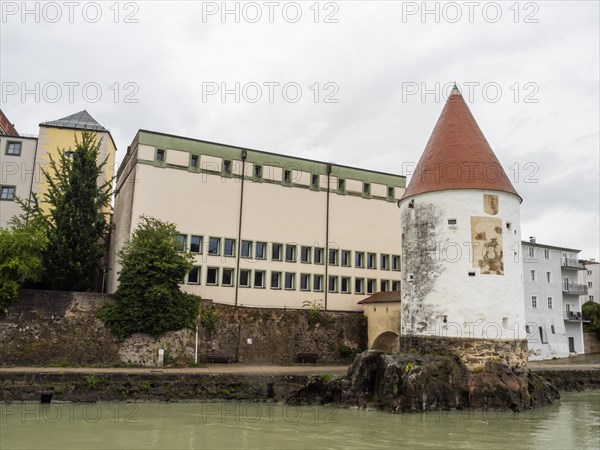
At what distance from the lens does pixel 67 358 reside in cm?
2802

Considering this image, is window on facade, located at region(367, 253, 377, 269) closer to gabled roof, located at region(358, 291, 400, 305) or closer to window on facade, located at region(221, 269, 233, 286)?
gabled roof, located at region(358, 291, 400, 305)

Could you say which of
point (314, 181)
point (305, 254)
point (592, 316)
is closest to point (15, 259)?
point (305, 254)

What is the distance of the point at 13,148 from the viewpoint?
136 feet

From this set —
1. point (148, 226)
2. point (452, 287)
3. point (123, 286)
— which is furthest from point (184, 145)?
point (452, 287)

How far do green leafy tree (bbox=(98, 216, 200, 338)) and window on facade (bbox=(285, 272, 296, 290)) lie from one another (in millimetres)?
9480

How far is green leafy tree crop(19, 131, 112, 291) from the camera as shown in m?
30.5

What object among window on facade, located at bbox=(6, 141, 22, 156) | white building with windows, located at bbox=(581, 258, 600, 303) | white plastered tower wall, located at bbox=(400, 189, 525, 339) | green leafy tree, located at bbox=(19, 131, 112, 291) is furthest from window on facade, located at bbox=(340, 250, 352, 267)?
white building with windows, located at bbox=(581, 258, 600, 303)

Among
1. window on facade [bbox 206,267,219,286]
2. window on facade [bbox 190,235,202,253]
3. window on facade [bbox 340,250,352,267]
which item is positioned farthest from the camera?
window on facade [bbox 340,250,352,267]

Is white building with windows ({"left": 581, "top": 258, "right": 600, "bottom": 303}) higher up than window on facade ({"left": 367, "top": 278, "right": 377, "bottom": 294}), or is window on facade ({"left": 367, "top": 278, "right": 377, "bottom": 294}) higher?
white building with windows ({"left": 581, "top": 258, "right": 600, "bottom": 303})

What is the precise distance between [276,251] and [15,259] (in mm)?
17045

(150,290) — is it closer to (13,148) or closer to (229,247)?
(229,247)

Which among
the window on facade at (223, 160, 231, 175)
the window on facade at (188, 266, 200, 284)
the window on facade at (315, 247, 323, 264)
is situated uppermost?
the window on facade at (223, 160, 231, 175)

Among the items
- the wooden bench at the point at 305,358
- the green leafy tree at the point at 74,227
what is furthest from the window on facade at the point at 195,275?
the wooden bench at the point at 305,358

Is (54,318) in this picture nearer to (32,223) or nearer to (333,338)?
(32,223)
